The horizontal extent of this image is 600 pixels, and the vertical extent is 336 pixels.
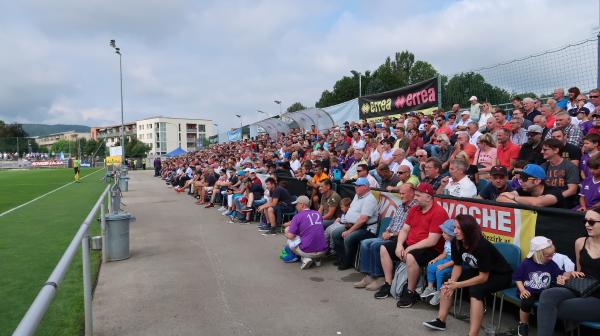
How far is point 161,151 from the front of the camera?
118188 mm

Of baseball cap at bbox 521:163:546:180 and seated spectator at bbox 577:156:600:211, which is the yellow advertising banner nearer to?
baseball cap at bbox 521:163:546:180

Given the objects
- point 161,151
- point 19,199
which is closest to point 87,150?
point 161,151

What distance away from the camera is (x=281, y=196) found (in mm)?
11148

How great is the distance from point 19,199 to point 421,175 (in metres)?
18.5

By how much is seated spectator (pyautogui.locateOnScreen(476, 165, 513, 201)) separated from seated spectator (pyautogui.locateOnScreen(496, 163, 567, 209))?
1.75 feet

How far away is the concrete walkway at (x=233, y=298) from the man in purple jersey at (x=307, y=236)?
28 centimetres

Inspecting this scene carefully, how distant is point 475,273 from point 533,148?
3.31m

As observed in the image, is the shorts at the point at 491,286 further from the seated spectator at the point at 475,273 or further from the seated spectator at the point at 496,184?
the seated spectator at the point at 496,184

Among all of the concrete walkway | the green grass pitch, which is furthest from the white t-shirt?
the green grass pitch

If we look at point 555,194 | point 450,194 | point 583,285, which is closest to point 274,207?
point 450,194

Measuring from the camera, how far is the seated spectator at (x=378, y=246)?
20.3ft

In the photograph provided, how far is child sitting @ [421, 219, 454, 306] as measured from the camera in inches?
201

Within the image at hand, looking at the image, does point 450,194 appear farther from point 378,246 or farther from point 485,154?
A: point 485,154

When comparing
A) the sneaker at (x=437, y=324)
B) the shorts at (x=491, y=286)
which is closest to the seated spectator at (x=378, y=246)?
the sneaker at (x=437, y=324)
